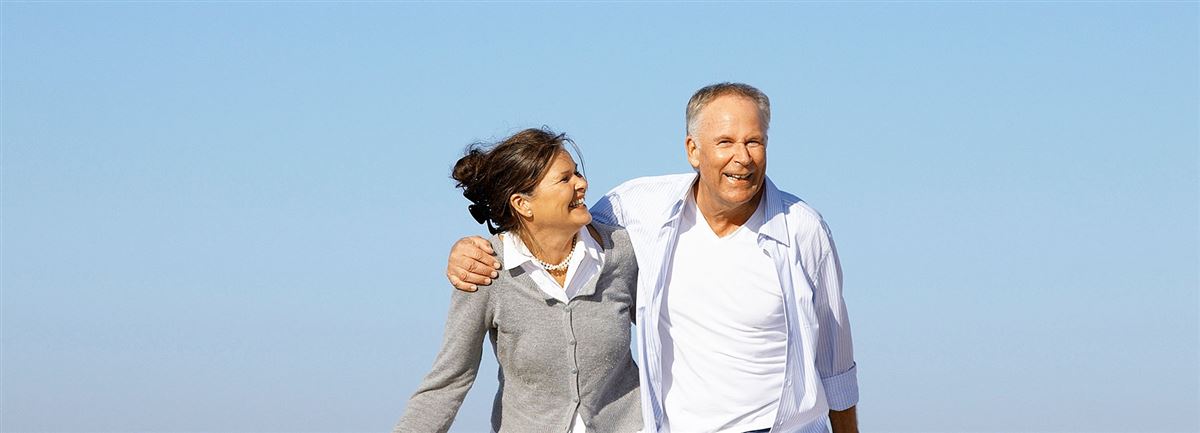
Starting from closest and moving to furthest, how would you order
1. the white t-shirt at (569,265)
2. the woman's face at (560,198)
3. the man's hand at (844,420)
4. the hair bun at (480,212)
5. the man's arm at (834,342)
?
the woman's face at (560,198) < the white t-shirt at (569,265) < the hair bun at (480,212) < the man's arm at (834,342) < the man's hand at (844,420)

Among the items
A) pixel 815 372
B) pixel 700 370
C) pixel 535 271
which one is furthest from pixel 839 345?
pixel 535 271

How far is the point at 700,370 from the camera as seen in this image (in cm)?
506

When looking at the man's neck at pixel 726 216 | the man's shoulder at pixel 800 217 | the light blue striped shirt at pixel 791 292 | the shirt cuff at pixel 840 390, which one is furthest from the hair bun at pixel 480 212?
the shirt cuff at pixel 840 390

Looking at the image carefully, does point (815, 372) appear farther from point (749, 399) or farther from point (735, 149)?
point (735, 149)

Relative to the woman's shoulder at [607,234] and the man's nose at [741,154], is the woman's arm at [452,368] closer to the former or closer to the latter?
the woman's shoulder at [607,234]

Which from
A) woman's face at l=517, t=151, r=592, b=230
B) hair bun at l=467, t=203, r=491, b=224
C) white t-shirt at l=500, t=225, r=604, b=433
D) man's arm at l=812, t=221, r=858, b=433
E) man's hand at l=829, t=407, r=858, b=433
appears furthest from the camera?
man's hand at l=829, t=407, r=858, b=433

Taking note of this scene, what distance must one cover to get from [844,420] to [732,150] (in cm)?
111

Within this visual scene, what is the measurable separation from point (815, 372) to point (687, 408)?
466 millimetres

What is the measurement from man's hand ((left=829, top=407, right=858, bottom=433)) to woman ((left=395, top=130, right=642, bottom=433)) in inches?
34.1

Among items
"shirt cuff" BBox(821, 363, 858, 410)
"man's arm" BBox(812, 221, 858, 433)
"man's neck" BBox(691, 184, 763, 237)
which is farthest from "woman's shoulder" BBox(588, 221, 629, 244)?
"shirt cuff" BBox(821, 363, 858, 410)

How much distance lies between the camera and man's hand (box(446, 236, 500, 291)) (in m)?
4.81

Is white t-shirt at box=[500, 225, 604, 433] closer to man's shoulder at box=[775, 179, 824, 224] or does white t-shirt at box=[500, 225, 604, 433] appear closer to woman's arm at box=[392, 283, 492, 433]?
woman's arm at box=[392, 283, 492, 433]

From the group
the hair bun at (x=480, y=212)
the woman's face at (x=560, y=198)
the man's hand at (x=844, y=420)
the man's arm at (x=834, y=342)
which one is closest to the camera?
the woman's face at (x=560, y=198)

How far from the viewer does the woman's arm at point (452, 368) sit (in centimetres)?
483
